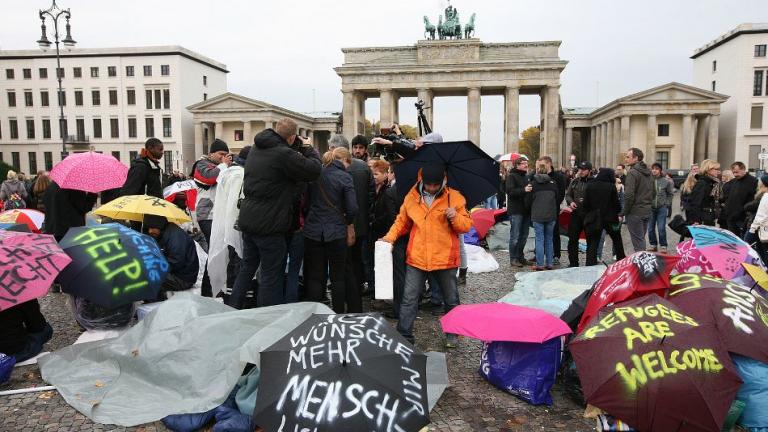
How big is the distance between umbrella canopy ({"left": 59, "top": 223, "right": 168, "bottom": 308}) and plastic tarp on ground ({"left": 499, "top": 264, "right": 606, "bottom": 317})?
3.97m

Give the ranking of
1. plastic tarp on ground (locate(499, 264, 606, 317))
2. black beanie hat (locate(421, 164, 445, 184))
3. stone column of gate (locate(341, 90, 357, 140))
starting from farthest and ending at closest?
1. stone column of gate (locate(341, 90, 357, 140))
2. plastic tarp on ground (locate(499, 264, 606, 317))
3. black beanie hat (locate(421, 164, 445, 184))

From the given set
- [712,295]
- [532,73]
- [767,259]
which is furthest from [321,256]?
[532,73]

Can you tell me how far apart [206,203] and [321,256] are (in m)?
2.57

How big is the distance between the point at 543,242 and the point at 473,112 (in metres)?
46.2

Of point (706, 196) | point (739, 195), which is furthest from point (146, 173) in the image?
point (706, 196)

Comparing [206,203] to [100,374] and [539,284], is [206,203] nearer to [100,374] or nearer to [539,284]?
[100,374]

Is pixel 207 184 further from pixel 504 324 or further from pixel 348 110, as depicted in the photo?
pixel 348 110

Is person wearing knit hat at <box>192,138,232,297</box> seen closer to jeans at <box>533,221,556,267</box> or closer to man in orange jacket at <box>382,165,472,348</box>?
man in orange jacket at <box>382,165,472,348</box>

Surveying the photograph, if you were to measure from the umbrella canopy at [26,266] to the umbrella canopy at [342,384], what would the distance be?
2235mm

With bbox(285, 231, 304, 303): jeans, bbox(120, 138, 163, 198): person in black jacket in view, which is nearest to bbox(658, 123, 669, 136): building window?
bbox(120, 138, 163, 198): person in black jacket

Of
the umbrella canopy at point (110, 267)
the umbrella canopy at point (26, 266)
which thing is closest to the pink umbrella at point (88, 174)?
the umbrella canopy at point (110, 267)

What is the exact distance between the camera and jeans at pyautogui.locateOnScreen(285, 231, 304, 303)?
588cm

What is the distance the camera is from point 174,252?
251 inches

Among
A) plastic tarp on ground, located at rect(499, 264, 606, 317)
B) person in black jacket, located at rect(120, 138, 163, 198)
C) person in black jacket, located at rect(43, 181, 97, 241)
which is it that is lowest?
plastic tarp on ground, located at rect(499, 264, 606, 317)
